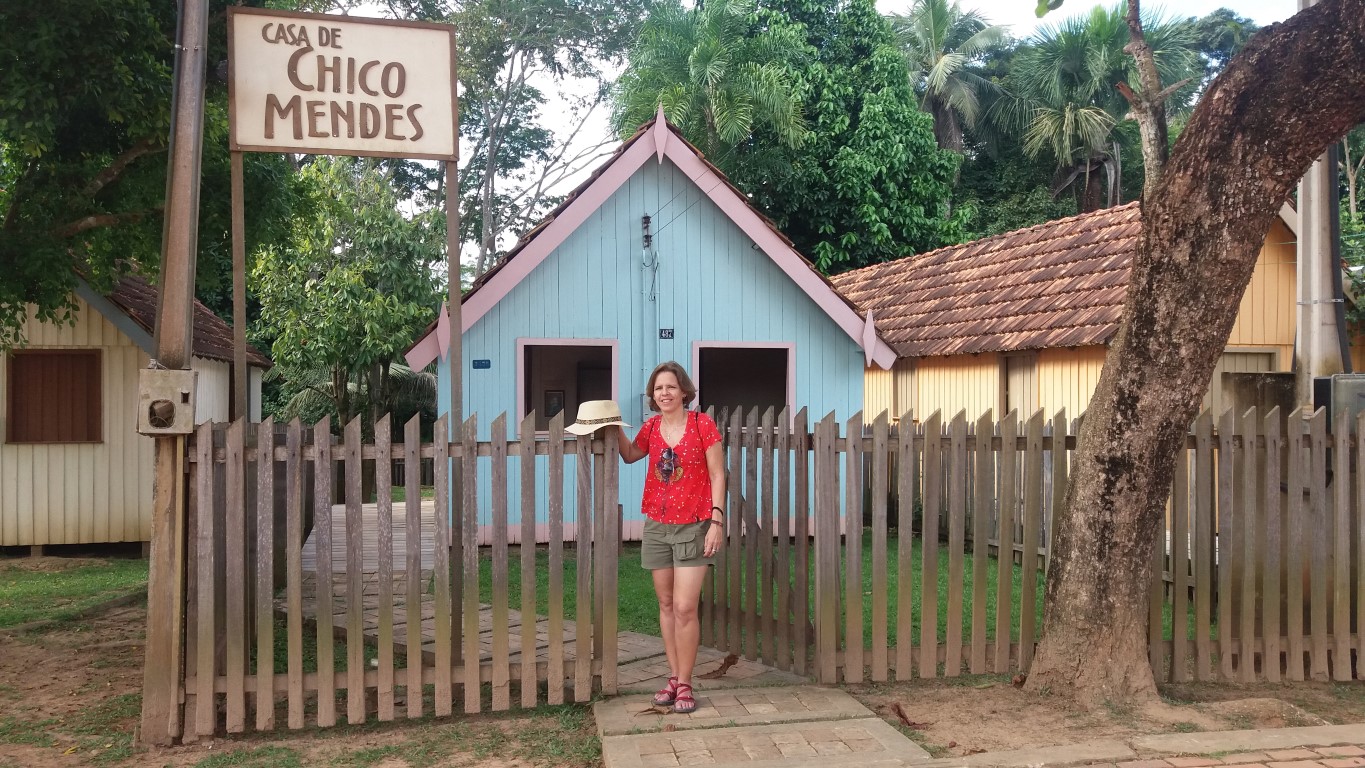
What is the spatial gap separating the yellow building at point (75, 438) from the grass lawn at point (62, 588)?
0.55 m

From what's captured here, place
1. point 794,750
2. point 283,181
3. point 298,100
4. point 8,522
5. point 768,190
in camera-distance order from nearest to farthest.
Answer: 1. point 794,750
2. point 298,100
3. point 283,181
4. point 8,522
5. point 768,190

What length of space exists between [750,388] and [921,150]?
9.86 meters

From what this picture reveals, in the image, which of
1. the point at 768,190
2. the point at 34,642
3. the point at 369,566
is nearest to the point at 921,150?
the point at 768,190

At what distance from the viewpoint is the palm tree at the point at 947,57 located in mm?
32562

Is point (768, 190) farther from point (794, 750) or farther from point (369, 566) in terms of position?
point (794, 750)

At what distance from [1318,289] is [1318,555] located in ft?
6.79

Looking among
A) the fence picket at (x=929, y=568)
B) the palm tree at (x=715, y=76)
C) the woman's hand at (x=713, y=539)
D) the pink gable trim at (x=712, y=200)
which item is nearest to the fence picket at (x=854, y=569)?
the fence picket at (x=929, y=568)

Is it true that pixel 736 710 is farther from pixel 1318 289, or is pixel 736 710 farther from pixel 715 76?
pixel 715 76

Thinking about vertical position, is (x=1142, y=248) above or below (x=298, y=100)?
below

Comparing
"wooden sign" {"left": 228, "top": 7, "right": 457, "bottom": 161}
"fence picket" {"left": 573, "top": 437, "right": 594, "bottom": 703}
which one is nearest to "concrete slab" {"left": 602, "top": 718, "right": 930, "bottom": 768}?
"fence picket" {"left": 573, "top": 437, "right": 594, "bottom": 703}

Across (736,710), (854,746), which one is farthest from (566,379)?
(854,746)

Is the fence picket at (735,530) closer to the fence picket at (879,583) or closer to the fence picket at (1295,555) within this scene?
the fence picket at (879,583)

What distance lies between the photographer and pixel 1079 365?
11094 mm

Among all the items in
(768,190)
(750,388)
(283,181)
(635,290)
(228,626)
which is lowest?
(228,626)
